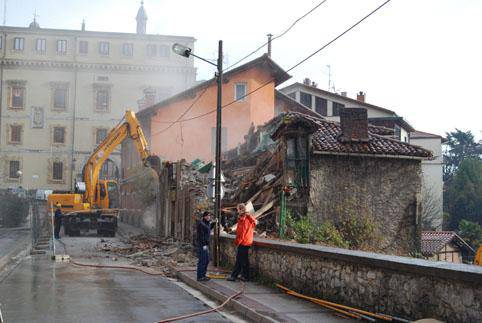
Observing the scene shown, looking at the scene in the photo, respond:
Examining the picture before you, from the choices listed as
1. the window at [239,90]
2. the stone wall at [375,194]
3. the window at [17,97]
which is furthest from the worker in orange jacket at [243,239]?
the window at [17,97]

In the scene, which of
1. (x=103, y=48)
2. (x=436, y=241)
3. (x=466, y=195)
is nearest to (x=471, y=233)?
(x=466, y=195)

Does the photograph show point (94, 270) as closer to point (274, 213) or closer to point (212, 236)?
point (212, 236)

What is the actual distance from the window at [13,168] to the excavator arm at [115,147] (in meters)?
38.1

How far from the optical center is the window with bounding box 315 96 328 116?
169ft

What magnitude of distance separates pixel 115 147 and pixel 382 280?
25250 mm

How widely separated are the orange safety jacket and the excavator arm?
16.4 meters

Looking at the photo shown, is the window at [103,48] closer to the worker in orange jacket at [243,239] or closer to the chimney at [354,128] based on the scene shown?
the chimney at [354,128]

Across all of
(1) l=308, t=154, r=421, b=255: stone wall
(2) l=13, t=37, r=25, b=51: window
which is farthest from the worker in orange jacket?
(2) l=13, t=37, r=25, b=51: window

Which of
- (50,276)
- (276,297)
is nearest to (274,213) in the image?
(50,276)

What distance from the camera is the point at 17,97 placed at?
6906 centimetres

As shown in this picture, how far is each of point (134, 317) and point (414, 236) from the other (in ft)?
58.0

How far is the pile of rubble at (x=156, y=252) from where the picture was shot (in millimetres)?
19823

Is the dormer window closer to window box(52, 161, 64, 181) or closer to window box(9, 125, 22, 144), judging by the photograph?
window box(9, 125, 22, 144)

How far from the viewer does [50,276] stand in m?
16.2
